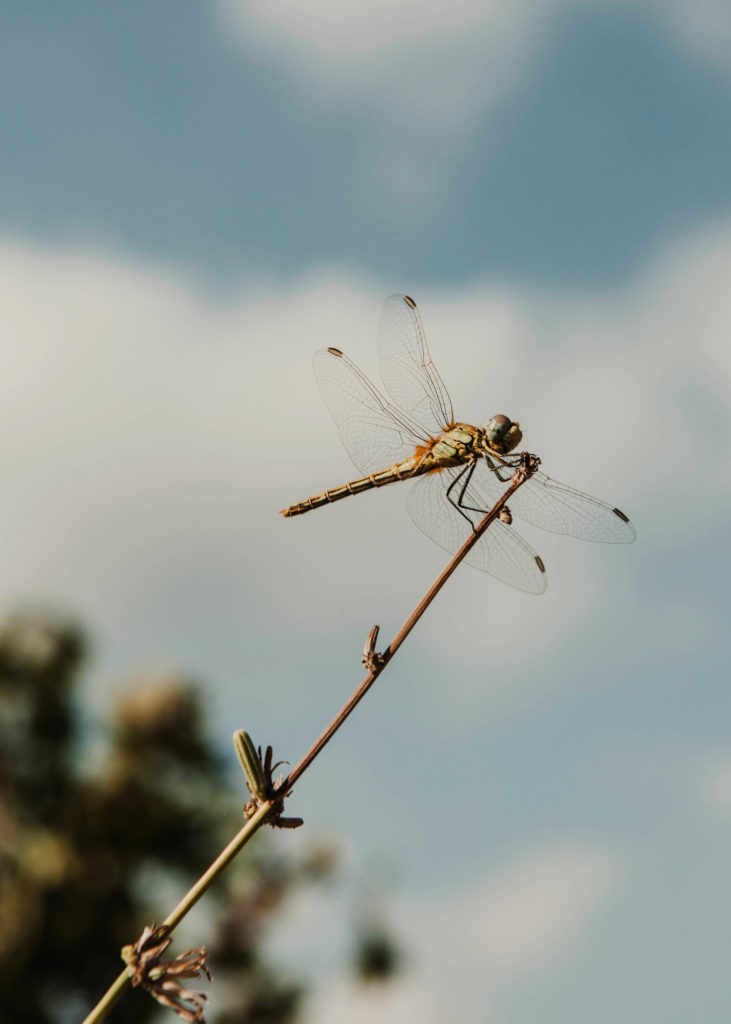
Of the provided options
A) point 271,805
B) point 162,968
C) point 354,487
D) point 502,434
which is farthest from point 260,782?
point 354,487

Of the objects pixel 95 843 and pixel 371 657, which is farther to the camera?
pixel 95 843

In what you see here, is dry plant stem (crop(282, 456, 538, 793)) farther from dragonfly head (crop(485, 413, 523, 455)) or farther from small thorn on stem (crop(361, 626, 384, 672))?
dragonfly head (crop(485, 413, 523, 455))

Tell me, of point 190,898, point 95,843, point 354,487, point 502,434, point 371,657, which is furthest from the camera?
point 95,843

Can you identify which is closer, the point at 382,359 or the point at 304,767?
the point at 304,767

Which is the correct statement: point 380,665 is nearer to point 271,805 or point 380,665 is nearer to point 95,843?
point 271,805

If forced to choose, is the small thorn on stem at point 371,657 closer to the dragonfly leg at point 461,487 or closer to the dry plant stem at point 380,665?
the dry plant stem at point 380,665

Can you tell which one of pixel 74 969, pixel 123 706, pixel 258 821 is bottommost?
pixel 74 969

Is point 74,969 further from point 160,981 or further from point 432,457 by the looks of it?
point 160,981

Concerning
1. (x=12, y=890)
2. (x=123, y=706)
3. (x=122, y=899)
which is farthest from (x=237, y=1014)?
(x=123, y=706)
